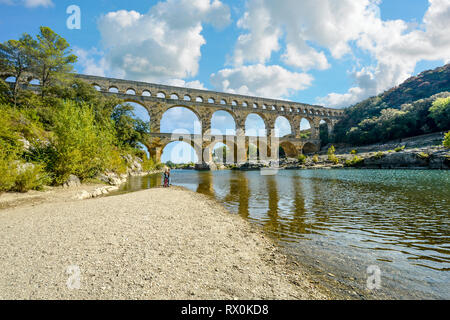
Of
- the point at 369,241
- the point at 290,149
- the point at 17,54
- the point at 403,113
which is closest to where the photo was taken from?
the point at 369,241

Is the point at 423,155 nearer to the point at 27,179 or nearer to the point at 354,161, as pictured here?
the point at 354,161

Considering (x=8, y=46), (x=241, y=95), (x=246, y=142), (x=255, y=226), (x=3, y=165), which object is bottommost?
(x=255, y=226)

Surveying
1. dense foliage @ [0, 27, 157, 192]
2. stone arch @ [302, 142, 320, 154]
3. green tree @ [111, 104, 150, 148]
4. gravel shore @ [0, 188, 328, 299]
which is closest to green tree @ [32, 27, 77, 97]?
dense foliage @ [0, 27, 157, 192]

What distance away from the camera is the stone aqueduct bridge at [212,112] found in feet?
105

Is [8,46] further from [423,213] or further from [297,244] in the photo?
[423,213]

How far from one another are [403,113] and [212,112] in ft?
112

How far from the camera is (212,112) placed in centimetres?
3784

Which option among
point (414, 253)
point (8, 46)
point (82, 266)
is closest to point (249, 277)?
point (82, 266)

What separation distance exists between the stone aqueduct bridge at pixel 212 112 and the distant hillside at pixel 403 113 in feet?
19.6

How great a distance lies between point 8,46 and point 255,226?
77.2ft

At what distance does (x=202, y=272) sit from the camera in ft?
7.07

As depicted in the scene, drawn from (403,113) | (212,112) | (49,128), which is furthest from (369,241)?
(403,113)

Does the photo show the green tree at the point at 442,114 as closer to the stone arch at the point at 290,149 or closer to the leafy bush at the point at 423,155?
the leafy bush at the point at 423,155

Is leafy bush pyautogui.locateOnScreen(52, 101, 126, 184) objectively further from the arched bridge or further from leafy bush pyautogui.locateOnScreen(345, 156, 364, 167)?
leafy bush pyautogui.locateOnScreen(345, 156, 364, 167)
